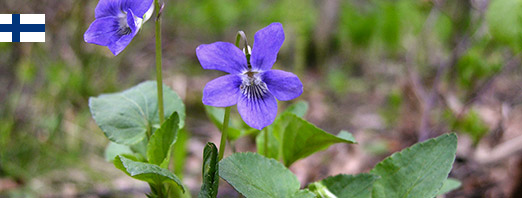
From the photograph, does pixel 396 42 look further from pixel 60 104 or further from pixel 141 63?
pixel 60 104

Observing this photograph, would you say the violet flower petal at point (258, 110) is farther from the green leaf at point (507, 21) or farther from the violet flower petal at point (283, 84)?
the green leaf at point (507, 21)

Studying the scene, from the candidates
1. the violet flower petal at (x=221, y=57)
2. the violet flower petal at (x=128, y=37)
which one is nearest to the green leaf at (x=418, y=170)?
the violet flower petal at (x=221, y=57)

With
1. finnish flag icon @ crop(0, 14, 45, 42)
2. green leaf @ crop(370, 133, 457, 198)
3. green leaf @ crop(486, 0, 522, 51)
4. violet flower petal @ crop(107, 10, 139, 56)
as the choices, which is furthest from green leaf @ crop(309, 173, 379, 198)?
finnish flag icon @ crop(0, 14, 45, 42)

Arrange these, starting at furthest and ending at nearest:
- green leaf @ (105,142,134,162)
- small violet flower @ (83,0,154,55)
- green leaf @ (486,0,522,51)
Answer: green leaf @ (486,0,522,51) → green leaf @ (105,142,134,162) → small violet flower @ (83,0,154,55)

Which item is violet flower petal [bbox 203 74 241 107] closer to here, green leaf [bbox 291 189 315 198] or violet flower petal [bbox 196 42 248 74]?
violet flower petal [bbox 196 42 248 74]

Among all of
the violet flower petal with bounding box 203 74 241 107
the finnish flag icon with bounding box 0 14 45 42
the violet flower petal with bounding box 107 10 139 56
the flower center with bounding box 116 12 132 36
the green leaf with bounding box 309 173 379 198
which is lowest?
the green leaf with bounding box 309 173 379 198

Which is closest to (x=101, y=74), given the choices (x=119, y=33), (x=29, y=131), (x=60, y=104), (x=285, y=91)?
(x=60, y=104)
